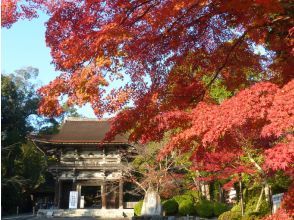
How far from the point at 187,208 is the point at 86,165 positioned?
8686 mm

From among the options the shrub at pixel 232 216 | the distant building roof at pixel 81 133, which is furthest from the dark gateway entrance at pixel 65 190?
the shrub at pixel 232 216

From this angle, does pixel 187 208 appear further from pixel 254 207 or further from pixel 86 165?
pixel 86 165

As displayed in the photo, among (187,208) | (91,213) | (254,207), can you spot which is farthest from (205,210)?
(91,213)

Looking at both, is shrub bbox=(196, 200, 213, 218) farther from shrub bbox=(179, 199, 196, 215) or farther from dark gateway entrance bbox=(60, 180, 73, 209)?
dark gateway entrance bbox=(60, 180, 73, 209)

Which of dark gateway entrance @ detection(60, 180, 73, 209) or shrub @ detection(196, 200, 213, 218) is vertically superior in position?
dark gateway entrance @ detection(60, 180, 73, 209)

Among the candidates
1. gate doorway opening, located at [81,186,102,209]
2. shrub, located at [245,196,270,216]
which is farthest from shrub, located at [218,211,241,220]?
gate doorway opening, located at [81,186,102,209]

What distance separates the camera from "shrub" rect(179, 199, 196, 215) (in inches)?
859

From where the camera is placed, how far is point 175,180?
2383cm

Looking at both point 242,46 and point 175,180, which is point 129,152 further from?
point 242,46

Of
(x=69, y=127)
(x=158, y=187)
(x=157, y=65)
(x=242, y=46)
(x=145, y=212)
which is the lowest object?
(x=145, y=212)

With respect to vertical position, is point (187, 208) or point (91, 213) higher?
point (187, 208)

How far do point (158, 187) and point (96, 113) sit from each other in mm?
14296

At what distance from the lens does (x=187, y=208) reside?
21.9 m

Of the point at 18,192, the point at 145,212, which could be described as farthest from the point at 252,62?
the point at 18,192
